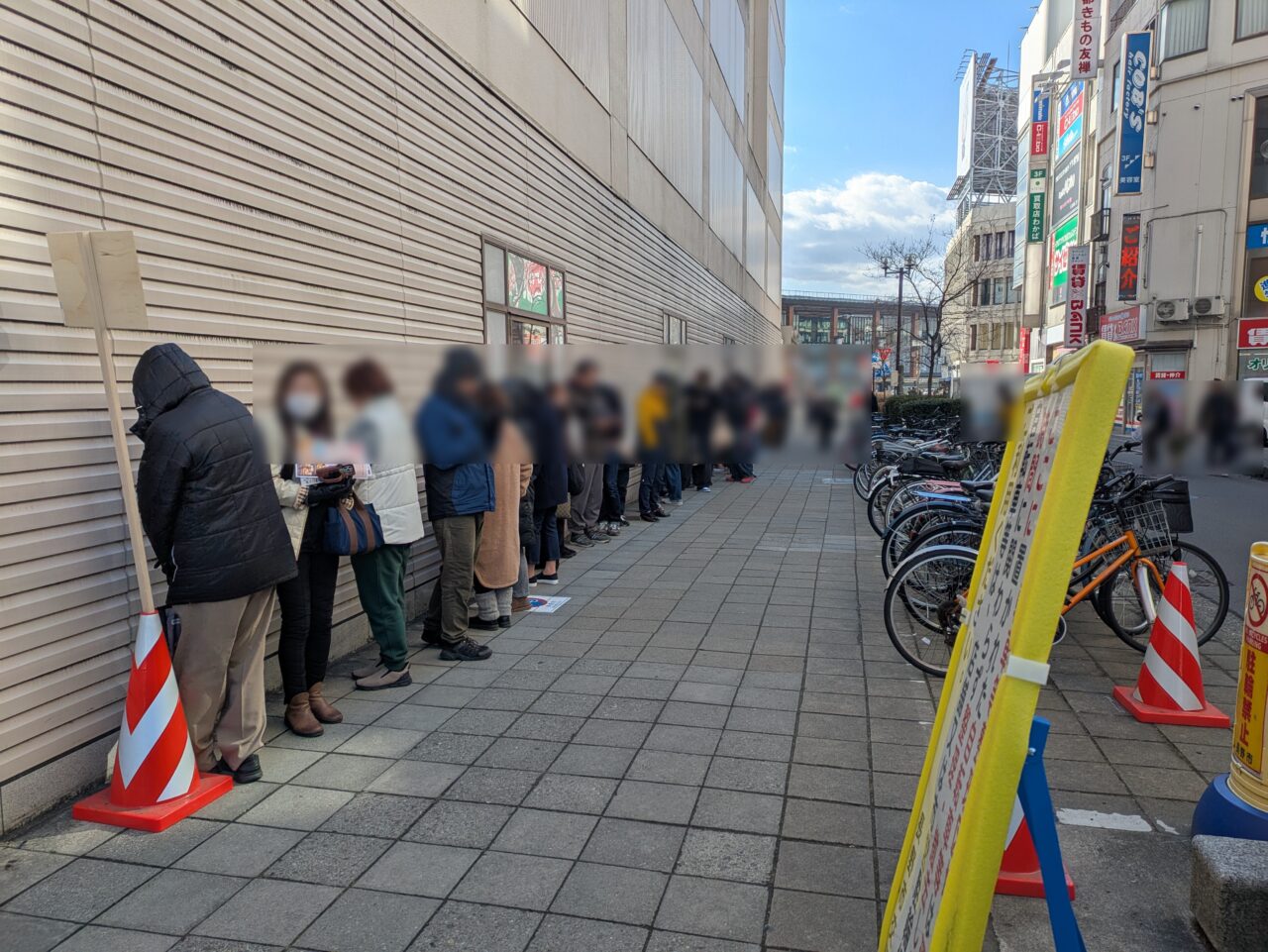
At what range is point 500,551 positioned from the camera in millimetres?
6078

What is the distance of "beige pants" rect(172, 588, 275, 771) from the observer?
12.0ft

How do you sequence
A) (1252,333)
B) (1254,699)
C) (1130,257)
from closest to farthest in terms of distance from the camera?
(1254,699) → (1252,333) → (1130,257)

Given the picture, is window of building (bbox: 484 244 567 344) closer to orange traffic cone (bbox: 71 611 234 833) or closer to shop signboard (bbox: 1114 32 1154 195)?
orange traffic cone (bbox: 71 611 234 833)

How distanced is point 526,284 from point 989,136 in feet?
248

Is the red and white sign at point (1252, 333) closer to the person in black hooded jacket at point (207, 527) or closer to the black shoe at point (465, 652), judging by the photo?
the black shoe at point (465, 652)

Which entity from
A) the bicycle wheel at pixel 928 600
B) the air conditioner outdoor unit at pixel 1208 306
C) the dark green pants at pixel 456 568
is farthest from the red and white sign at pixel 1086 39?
the dark green pants at pixel 456 568

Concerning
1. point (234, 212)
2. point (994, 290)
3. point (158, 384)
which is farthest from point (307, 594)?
point (994, 290)

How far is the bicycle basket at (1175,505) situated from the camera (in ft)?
17.0

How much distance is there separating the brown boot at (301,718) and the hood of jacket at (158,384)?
63.1 inches

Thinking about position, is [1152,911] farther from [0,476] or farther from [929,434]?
[929,434]

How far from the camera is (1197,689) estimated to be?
442 centimetres

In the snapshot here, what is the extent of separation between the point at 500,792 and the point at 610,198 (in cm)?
922

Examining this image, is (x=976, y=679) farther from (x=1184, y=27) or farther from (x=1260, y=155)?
(x=1184, y=27)

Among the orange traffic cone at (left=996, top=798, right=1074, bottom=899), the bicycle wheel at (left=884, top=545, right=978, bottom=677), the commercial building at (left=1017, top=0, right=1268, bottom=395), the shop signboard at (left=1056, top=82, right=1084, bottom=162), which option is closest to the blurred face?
the orange traffic cone at (left=996, top=798, right=1074, bottom=899)
